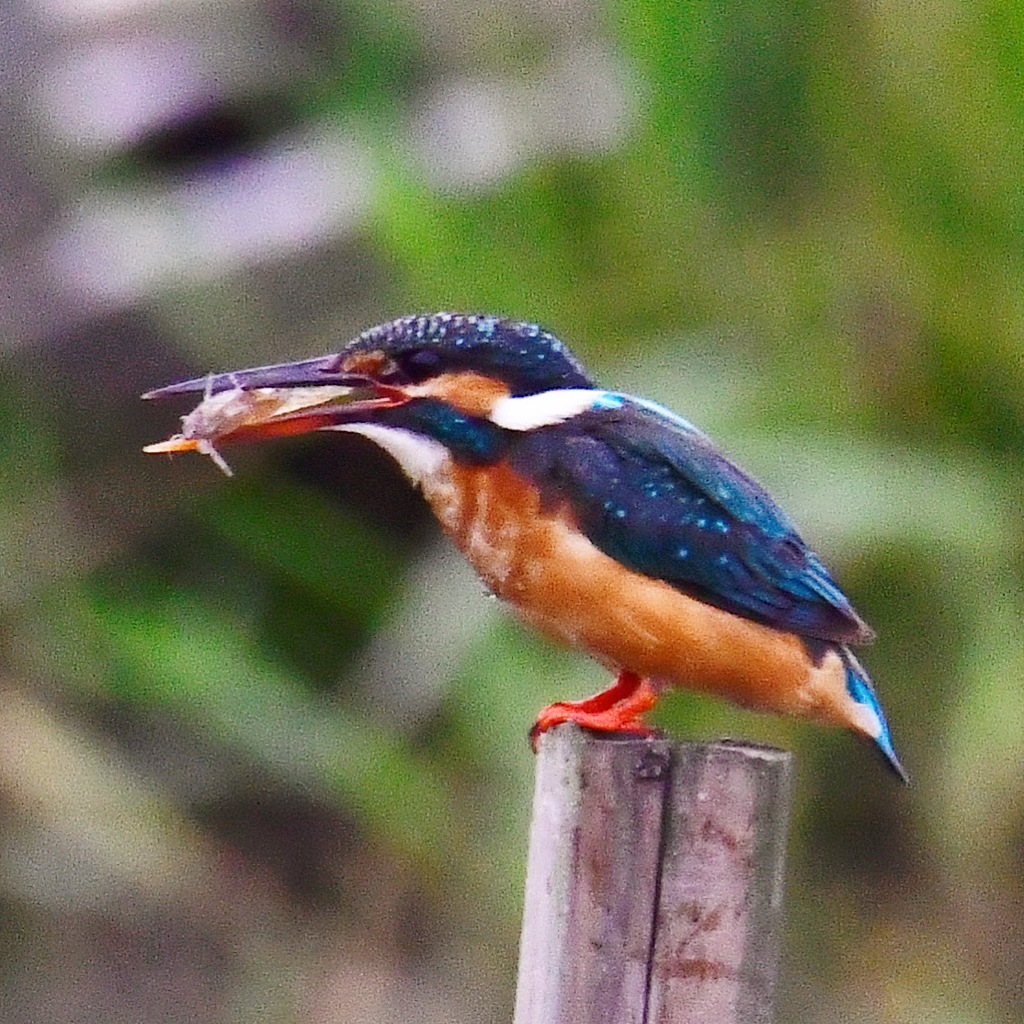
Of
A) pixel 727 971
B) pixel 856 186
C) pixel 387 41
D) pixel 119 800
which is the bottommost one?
pixel 727 971

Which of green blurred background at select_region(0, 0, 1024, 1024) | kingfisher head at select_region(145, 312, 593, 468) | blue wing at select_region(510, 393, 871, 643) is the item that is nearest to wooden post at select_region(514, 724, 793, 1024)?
blue wing at select_region(510, 393, 871, 643)

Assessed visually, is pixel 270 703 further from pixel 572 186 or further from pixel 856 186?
pixel 856 186

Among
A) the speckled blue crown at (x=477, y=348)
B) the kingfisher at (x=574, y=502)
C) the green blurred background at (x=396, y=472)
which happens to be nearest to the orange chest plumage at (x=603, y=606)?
the kingfisher at (x=574, y=502)

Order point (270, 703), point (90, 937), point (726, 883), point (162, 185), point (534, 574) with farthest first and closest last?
point (162, 185), point (90, 937), point (270, 703), point (534, 574), point (726, 883)

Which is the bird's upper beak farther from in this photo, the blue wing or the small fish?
the blue wing

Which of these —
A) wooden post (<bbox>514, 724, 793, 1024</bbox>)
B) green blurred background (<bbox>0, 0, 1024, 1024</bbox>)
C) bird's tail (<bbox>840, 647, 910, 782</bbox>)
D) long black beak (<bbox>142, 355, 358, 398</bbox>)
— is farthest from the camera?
green blurred background (<bbox>0, 0, 1024, 1024</bbox>)

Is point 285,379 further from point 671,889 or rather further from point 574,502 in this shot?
point 671,889

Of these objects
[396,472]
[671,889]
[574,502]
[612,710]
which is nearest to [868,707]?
[612,710]

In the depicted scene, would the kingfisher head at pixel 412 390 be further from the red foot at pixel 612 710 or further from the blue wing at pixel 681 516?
the red foot at pixel 612 710

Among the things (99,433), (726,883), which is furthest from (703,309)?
(726,883)
